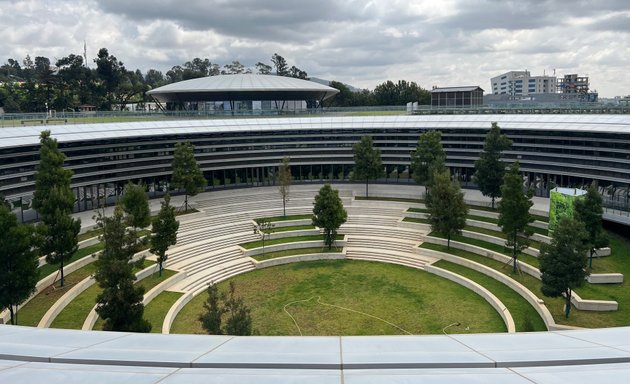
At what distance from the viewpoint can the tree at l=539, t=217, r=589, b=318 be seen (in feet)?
66.8

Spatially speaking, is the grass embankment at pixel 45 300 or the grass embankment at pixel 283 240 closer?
the grass embankment at pixel 45 300

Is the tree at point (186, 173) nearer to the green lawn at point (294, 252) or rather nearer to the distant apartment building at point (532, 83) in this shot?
the green lawn at point (294, 252)

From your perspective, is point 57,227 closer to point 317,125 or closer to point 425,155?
point 425,155

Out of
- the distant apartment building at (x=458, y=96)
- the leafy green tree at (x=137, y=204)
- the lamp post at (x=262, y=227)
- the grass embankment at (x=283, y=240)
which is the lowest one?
the grass embankment at (x=283, y=240)

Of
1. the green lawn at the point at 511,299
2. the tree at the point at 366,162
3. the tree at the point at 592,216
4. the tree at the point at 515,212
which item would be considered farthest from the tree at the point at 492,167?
the tree at the point at 592,216

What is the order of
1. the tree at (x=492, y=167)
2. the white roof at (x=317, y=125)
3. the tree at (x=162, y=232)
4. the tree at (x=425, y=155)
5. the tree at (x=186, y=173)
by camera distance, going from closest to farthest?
the tree at (x=162, y=232) < the white roof at (x=317, y=125) < the tree at (x=492, y=167) < the tree at (x=186, y=173) < the tree at (x=425, y=155)

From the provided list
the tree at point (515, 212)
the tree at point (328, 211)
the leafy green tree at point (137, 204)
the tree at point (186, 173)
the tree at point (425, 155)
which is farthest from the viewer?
the tree at point (425, 155)

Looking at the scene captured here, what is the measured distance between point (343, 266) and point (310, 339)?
2364 cm

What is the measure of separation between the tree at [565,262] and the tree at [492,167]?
1500 centimetres

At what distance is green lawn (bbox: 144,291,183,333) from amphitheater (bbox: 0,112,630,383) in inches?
15.6

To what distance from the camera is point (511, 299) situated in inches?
952

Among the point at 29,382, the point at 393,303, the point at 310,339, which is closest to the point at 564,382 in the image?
the point at 310,339

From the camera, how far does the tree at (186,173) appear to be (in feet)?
122

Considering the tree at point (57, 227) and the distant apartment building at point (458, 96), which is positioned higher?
the distant apartment building at point (458, 96)
